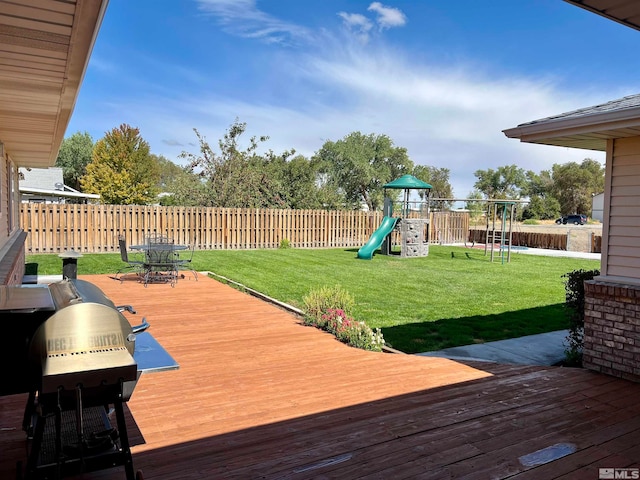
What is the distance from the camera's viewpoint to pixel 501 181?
68.6 metres

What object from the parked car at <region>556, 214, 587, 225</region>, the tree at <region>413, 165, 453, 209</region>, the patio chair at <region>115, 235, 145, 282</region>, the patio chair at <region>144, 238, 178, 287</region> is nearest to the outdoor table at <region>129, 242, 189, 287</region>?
the patio chair at <region>144, 238, 178, 287</region>

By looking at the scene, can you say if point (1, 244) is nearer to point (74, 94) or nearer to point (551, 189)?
point (74, 94)

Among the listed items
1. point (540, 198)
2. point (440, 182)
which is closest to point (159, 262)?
point (540, 198)

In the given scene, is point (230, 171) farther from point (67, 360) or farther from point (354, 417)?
point (67, 360)

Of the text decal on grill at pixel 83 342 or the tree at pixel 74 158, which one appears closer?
the text decal on grill at pixel 83 342

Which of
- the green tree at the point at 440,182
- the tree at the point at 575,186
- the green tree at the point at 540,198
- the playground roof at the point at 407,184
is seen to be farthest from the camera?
the green tree at the point at 440,182

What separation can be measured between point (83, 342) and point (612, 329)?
4723 millimetres

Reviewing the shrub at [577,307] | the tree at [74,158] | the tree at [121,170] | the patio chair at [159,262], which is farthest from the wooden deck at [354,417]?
the tree at [74,158]

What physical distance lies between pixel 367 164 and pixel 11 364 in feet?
145

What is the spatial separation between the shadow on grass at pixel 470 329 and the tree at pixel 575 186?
176 feet

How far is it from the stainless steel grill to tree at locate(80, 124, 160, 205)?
3867 cm

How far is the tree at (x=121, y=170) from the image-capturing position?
128ft

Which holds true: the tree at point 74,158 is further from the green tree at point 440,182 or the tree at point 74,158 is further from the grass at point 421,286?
the green tree at point 440,182

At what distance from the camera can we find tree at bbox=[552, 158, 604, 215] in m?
54.6
